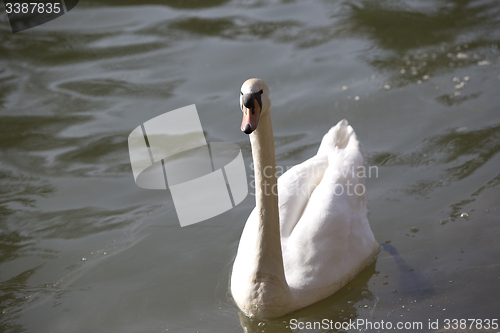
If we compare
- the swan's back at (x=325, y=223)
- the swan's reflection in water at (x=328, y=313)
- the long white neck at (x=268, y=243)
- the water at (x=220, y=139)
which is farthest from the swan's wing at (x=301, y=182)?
the water at (x=220, y=139)

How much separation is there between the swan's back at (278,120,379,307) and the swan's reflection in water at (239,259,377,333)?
85mm

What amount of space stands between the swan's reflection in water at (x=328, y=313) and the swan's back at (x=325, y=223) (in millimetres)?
85

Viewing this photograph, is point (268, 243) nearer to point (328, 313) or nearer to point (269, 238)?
point (269, 238)

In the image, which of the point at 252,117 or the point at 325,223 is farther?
the point at 325,223

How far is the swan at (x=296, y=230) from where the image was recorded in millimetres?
3842

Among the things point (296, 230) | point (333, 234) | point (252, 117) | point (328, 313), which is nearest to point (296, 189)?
point (296, 230)

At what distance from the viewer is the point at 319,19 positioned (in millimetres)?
9922

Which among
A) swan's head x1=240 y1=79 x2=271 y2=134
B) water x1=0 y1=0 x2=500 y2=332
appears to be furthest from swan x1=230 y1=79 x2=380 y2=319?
water x1=0 y1=0 x2=500 y2=332

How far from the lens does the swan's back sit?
4.21 meters

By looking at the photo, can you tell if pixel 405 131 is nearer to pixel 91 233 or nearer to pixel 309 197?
pixel 309 197

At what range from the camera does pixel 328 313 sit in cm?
425

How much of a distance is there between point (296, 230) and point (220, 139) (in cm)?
304

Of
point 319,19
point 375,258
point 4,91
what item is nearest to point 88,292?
point 375,258

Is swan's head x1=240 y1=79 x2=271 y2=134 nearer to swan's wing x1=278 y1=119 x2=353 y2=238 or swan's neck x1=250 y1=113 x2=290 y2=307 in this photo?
swan's neck x1=250 y1=113 x2=290 y2=307
